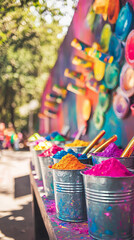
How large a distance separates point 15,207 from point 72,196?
2.70 metres

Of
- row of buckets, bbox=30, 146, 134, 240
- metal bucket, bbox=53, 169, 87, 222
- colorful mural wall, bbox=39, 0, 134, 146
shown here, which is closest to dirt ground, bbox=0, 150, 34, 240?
colorful mural wall, bbox=39, 0, 134, 146

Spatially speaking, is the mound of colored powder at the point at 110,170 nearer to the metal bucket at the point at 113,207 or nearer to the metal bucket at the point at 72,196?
the metal bucket at the point at 113,207

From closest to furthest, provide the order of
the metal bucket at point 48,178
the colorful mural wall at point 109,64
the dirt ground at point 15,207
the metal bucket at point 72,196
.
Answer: the metal bucket at point 72,196 → the metal bucket at point 48,178 → the colorful mural wall at point 109,64 → the dirt ground at point 15,207

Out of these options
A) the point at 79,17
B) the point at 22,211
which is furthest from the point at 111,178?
the point at 79,17

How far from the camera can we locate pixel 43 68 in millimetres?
17594

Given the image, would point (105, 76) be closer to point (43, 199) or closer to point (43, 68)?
point (43, 199)

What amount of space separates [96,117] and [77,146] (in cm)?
135

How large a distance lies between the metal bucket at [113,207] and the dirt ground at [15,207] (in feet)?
5.99

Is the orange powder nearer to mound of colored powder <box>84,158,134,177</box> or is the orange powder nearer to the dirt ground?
mound of colored powder <box>84,158,134,177</box>

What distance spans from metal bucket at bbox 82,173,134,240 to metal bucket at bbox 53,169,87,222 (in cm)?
22

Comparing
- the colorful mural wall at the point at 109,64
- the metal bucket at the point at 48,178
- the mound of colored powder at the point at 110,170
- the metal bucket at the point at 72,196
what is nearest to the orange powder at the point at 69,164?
the metal bucket at the point at 72,196

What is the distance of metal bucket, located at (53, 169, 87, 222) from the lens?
1.29 meters

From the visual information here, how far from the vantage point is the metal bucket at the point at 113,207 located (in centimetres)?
102

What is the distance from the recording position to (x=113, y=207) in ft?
3.35
